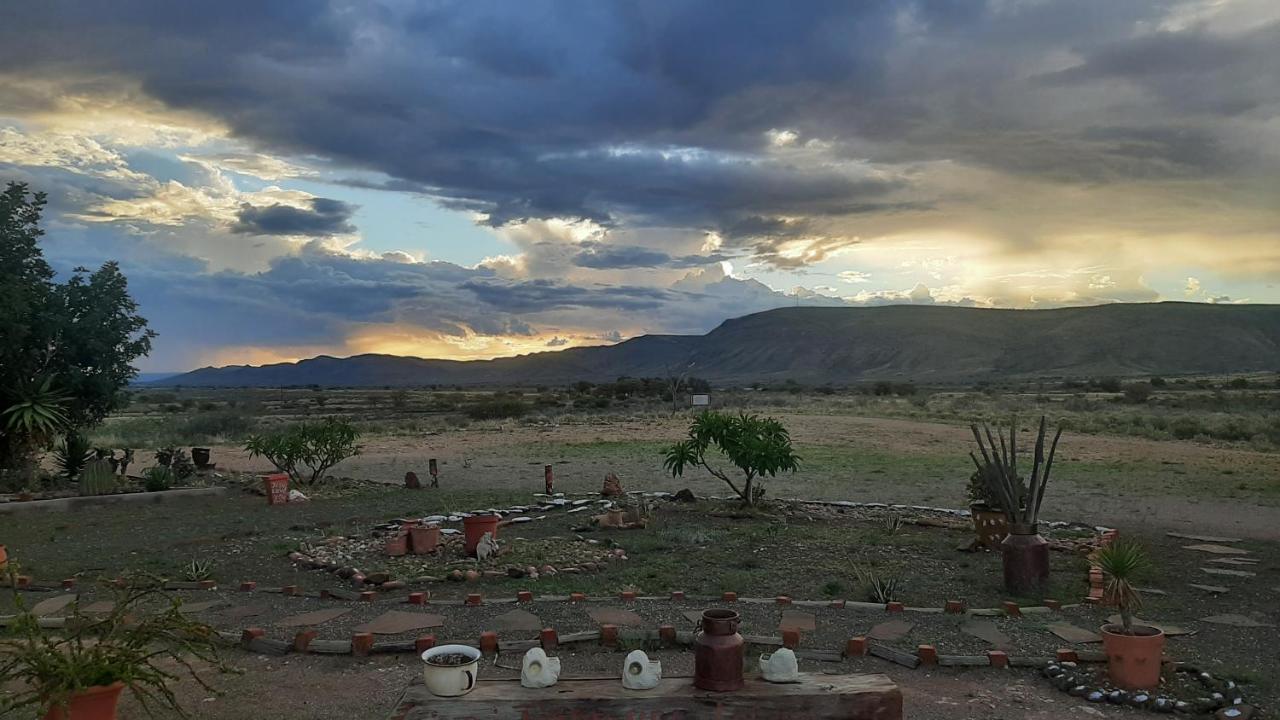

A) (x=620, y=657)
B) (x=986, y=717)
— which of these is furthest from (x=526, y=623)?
(x=986, y=717)

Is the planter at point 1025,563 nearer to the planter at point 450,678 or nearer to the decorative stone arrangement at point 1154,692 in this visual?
the decorative stone arrangement at point 1154,692

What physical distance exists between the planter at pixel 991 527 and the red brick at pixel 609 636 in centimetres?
529

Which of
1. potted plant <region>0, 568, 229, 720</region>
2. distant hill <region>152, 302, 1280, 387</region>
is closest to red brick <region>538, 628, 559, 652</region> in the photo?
potted plant <region>0, 568, 229, 720</region>

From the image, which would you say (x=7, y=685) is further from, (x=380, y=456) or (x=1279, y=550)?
(x=380, y=456)

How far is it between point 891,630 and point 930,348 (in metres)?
105

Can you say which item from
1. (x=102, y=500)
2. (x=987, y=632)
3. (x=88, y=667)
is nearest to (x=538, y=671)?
(x=88, y=667)

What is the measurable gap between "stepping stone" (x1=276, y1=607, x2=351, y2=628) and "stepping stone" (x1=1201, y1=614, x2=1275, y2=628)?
23.1 feet

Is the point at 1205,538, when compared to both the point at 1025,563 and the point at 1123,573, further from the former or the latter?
the point at 1123,573

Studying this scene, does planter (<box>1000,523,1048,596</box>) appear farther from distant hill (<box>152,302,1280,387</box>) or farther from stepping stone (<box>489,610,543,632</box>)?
distant hill (<box>152,302,1280,387</box>)

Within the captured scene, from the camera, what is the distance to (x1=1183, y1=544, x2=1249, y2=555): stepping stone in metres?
9.63

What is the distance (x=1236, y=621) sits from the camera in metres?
6.88

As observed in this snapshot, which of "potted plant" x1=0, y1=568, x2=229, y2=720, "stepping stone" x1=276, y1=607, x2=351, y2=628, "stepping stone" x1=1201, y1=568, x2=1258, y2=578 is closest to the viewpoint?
"potted plant" x1=0, y1=568, x2=229, y2=720

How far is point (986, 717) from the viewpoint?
4.93m

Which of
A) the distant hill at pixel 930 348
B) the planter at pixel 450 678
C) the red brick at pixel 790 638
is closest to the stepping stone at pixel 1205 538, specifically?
the red brick at pixel 790 638
